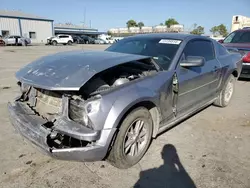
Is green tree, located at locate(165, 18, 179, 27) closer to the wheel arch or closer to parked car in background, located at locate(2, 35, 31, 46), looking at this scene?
parked car in background, located at locate(2, 35, 31, 46)

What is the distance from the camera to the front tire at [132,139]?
8.36 feet

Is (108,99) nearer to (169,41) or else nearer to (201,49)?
(169,41)

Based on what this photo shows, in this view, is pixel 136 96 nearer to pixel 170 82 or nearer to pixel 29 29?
pixel 170 82

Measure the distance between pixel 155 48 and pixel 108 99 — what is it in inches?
67.9

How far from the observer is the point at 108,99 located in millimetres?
2350

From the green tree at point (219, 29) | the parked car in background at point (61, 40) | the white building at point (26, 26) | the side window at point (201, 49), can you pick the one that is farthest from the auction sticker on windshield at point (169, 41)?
the green tree at point (219, 29)

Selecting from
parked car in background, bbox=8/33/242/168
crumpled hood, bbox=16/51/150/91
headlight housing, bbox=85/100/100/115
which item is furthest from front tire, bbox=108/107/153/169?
crumpled hood, bbox=16/51/150/91

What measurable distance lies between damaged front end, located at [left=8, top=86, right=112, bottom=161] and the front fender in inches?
7.0

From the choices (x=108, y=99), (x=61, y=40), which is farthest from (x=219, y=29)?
(x=108, y=99)

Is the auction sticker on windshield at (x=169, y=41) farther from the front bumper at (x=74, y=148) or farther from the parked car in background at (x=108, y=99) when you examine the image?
the front bumper at (x=74, y=148)

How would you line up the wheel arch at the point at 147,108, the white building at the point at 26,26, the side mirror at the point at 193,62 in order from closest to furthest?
the wheel arch at the point at 147,108 → the side mirror at the point at 193,62 → the white building at the point at 26,26

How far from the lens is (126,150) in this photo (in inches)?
107

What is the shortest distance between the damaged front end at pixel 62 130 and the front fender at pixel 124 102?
7.0 inches

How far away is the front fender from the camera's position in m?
2.33
